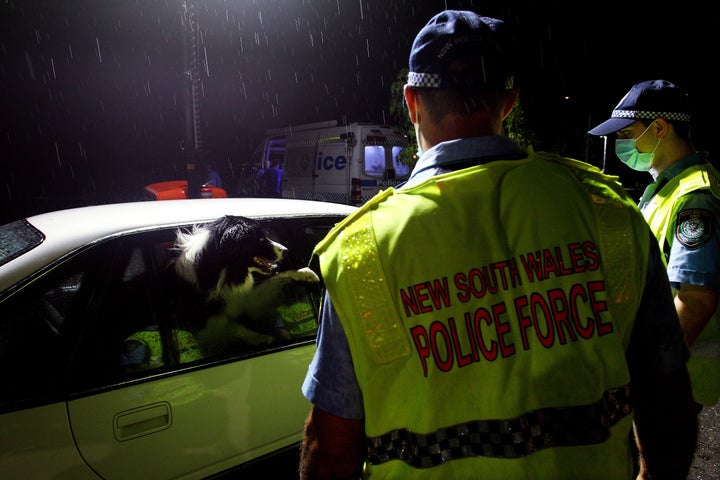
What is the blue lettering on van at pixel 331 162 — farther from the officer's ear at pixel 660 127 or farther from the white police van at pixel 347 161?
the officer's ear at pixel 660 127

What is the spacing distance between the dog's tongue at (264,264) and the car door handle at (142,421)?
2.64 ft

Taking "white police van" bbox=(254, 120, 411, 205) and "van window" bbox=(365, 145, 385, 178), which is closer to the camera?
"white police van" bbox=(254, 120, 411, 205)

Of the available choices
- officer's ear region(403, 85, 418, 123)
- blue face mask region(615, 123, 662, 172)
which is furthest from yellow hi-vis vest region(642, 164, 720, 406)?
officer's ear region(403, 85, 418, 123)

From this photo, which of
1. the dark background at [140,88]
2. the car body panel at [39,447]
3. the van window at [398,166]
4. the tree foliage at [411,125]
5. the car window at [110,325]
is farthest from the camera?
the dark background at [140,88]

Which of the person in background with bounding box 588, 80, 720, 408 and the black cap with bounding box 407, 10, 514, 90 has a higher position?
the black cap with bounding box 407, 10, 514, 90

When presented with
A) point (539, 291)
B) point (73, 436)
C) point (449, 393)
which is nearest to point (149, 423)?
point (73, 436)

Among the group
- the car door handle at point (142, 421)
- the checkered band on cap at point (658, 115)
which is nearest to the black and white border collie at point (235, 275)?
the car door handle at point (142, 421)

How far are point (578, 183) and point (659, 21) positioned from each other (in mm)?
12185

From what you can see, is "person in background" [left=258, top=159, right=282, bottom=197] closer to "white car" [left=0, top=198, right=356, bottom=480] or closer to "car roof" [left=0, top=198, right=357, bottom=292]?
"car roof" [left=0, top=198, right=357, bottom=292]

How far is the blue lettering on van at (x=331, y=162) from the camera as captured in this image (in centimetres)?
1048

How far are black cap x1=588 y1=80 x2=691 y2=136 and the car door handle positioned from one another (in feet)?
8.00

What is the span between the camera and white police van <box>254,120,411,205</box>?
1030cm

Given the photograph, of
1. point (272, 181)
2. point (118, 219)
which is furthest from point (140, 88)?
point (118, 219)

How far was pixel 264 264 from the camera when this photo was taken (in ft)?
7.84
